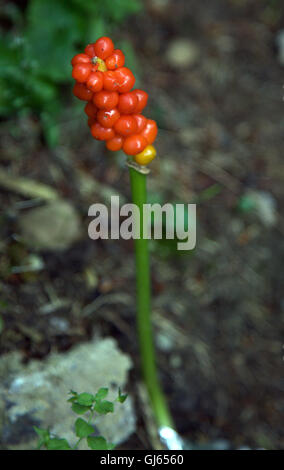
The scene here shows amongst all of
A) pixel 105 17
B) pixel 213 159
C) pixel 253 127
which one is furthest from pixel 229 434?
pixel 105 17

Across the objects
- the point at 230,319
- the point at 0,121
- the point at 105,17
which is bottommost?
the point at 230,319

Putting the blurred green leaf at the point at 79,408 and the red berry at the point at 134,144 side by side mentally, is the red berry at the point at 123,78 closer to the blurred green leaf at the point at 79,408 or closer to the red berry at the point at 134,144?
the red berry at the point at 134,144

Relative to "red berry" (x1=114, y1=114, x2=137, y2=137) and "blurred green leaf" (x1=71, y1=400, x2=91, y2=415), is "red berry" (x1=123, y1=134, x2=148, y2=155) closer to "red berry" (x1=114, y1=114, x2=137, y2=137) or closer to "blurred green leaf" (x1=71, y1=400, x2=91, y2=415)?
"red berry" (x1=114, y1=114, x2=137, y2=137)

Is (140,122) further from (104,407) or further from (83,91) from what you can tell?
(104,407)

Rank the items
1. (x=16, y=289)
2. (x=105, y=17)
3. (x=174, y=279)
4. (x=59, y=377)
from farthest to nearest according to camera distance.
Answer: (x=105, y=17)
(x=174, y=279)
(x=16, y=289)
(x=59, y=377)

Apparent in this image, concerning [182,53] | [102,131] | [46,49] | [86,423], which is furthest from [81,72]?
[182,53]

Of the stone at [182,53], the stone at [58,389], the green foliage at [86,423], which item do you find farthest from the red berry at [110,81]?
the stone at [182,53]
